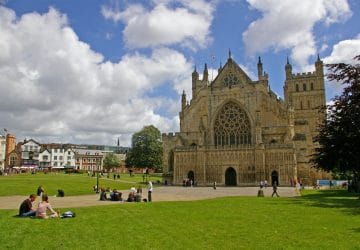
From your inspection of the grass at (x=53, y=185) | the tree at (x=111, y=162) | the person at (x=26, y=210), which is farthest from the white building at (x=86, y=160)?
the person at (x=26, y=210)

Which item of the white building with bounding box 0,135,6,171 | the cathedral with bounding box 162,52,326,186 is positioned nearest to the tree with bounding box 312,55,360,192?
the cathedral with bounding box 162,52,326,186

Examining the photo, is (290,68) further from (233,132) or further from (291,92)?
(233,132)

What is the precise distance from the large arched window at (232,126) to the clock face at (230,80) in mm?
3822

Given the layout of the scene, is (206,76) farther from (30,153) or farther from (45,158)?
(30,153)

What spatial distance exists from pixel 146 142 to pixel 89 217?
75847mm

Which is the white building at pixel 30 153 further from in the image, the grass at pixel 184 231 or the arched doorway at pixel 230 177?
the grass at pixel 184 231

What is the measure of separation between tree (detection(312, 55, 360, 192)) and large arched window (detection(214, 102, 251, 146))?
2902 centimetres

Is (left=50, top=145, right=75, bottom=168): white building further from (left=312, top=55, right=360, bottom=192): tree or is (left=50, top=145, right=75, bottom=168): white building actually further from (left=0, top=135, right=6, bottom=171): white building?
(left=312, top=55, right=360, bottom=192): tree

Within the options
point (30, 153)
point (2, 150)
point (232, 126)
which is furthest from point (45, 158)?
point (232, 126)

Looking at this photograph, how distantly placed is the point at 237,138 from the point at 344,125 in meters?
34.2

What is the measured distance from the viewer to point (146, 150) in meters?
92.4

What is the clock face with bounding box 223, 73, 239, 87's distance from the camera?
6675 cm

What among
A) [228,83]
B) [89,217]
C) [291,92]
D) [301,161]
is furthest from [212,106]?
[89,217]

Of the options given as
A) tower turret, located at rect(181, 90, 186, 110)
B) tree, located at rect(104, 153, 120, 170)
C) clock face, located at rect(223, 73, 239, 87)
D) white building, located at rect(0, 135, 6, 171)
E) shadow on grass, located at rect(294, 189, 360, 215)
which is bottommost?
shadow on grass, located at rect(294, 189, 360, 215)
